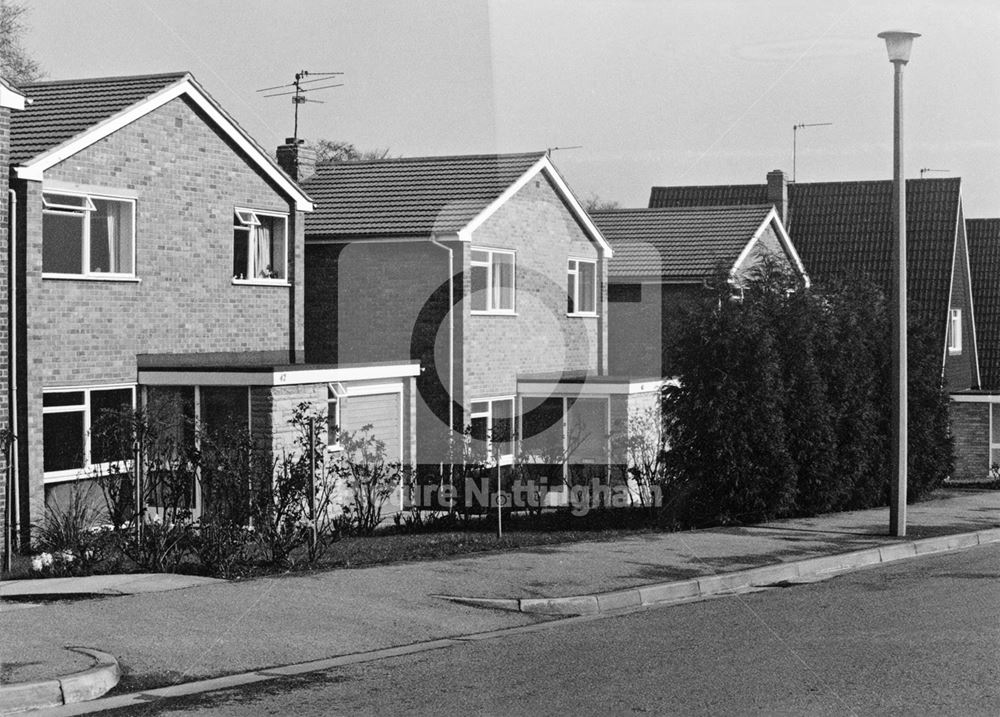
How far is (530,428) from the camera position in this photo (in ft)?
85.7

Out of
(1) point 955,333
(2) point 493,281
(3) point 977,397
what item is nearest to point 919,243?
(1) point 955,333

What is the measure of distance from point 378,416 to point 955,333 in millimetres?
24064

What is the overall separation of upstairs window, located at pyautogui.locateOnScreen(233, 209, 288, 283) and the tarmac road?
38.8 ft

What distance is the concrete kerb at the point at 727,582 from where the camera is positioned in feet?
41.1

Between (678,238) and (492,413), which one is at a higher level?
(678,238)

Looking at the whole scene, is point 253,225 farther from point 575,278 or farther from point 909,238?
point 909,238

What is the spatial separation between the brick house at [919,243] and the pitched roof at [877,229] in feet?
0.10

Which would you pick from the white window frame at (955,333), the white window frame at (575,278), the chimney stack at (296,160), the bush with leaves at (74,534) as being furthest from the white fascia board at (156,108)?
the white window frame at (955,333)

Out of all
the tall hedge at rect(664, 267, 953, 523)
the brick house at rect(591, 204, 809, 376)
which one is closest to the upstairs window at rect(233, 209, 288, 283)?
the tall hedge at rect(664, 267, 953, 523)

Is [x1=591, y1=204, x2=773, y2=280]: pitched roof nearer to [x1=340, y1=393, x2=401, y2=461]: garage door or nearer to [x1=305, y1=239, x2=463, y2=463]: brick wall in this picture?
[x1=305, y1=239, x2=463, y2=463]: brick wall

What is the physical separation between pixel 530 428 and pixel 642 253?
9.97m

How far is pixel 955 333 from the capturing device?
40.3 meters

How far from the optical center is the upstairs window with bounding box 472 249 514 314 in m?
24.8

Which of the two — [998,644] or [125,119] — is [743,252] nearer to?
[125,119]
